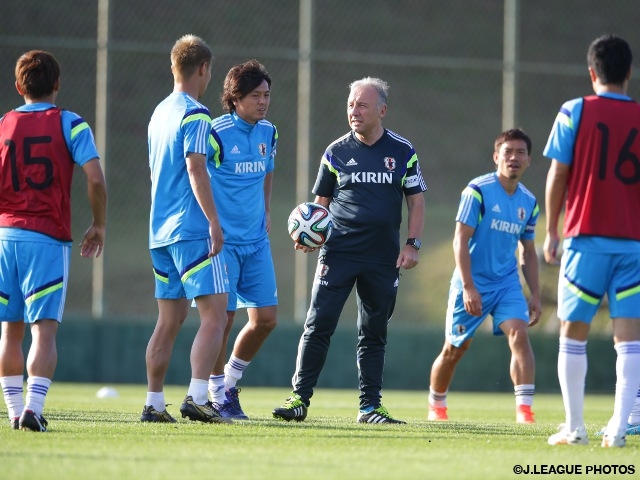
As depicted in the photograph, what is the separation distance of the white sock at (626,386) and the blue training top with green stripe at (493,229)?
2.98 metres

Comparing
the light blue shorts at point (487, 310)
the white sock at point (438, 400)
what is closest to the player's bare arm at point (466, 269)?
the light blue shorts at point (487, 310)

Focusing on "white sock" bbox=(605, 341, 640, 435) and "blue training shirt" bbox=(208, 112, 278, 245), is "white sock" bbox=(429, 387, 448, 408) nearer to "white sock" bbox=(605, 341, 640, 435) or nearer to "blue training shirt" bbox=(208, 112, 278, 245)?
"blue training shirt" bbox=(208, 112, 278, 245)

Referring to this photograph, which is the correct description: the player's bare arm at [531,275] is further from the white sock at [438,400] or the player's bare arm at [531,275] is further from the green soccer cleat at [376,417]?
the green soccer cleat at [376,417]

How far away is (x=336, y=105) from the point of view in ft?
79.4

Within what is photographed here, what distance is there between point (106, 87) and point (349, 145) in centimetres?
927

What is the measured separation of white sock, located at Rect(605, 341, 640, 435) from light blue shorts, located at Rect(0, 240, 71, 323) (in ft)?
10.3

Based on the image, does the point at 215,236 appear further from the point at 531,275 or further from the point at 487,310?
the point at 531,275

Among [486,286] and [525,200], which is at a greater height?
[525,200]

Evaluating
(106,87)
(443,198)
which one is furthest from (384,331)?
(443,198)

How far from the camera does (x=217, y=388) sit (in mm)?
8750

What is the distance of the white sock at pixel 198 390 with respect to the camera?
7.54 m

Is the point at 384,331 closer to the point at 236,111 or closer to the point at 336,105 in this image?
the point at 236,111

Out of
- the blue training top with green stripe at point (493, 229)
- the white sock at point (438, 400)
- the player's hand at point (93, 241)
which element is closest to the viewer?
the player's hand at point (93, 241)

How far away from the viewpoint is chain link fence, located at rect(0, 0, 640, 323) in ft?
61.9
